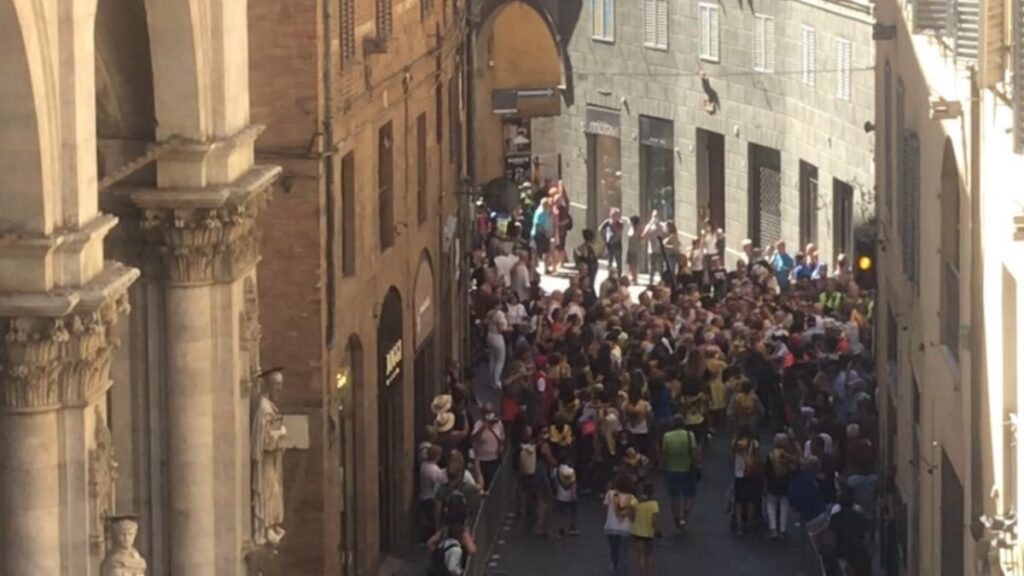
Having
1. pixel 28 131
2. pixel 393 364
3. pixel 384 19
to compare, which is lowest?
pixel 393 364

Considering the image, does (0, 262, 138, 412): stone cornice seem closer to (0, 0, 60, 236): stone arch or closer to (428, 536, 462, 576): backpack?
(0, 0, 60, 236): stone arch

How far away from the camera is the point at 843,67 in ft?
190

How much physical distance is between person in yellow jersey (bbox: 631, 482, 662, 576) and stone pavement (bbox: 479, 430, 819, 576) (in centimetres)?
84

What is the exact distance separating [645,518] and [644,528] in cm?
11

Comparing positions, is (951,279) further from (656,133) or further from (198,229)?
(656,133)

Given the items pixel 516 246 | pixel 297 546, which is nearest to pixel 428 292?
pixel 297 546

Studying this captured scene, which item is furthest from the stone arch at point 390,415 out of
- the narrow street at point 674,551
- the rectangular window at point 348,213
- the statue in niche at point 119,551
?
the statue in niche at point 119,551

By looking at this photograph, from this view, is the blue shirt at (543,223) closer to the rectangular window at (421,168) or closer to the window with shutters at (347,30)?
the rectangular window at (421,168)

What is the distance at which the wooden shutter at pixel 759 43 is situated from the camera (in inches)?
2466

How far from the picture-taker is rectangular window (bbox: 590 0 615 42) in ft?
222

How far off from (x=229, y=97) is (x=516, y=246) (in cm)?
3128

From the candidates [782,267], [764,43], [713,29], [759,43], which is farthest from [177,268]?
[713,29]

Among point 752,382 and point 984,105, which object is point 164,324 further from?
point 752,382

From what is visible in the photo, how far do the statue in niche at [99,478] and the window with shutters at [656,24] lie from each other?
42952 millimetres
